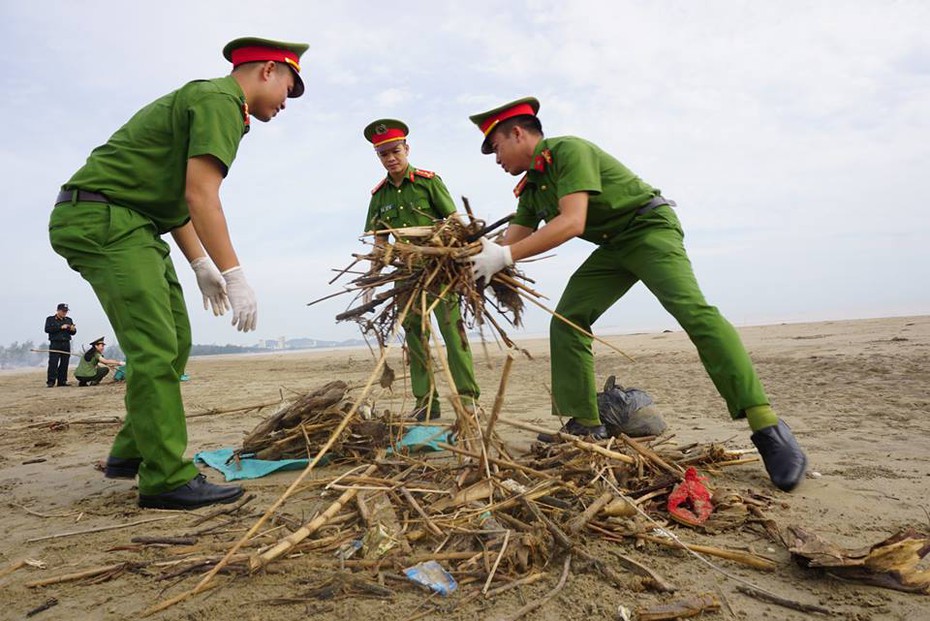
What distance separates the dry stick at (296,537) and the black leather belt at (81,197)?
5.88 ft

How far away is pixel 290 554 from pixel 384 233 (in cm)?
148

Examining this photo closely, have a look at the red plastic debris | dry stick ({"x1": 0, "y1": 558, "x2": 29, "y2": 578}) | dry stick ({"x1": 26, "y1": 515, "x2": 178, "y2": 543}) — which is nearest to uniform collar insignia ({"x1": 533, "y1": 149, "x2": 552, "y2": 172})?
the red plastic debris

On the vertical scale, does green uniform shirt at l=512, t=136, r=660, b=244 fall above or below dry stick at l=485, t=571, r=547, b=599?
above

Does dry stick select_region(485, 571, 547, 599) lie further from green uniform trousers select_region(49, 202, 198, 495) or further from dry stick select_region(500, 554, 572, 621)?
green uniform trousers select_region(49, 202, 198, 495)

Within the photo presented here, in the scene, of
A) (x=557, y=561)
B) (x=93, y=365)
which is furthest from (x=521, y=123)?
(x=93, y=365)

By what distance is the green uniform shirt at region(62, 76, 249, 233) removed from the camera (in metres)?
2.50

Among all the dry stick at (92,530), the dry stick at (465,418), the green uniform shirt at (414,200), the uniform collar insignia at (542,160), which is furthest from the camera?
the green uniform shirt at (414,200)

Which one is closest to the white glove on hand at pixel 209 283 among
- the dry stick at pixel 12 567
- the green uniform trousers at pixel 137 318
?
the green uniform trousers at pixel 137 318

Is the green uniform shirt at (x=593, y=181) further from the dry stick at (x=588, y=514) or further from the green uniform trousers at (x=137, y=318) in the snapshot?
the green uniform trousers at (x=137, y=318)

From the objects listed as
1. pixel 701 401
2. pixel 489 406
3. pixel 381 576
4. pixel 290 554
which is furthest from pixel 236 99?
pixel 701 401

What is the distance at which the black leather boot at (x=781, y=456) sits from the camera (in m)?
2.50

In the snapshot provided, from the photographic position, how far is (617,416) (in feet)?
11.7

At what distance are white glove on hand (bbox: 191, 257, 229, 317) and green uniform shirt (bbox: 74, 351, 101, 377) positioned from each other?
9.41m

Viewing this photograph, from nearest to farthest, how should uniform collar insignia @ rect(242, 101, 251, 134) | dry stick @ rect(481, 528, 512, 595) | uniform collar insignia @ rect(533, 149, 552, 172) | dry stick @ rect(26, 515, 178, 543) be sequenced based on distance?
1. dry stick @ rect(481, 528, 512, 595)
2. dry stick @ rect(26, 515, 178, 543)
3. uniform collar insignia @ rect(242, 101, 251, 134)
4. uniform collar insignia @ rect(533, 149, 552, 172)
